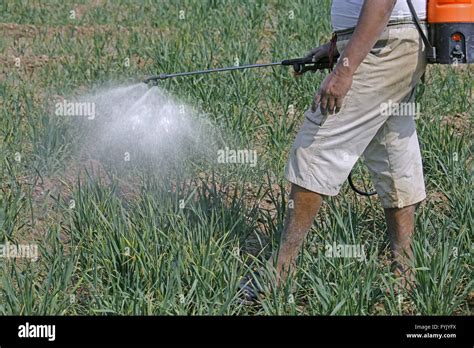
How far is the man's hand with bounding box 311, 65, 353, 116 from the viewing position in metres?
2.86

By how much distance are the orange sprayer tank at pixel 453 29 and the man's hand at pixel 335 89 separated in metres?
0.31

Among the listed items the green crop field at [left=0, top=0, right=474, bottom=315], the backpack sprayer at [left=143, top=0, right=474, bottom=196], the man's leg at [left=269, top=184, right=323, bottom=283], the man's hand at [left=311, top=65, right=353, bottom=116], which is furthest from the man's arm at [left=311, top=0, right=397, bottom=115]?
the green crop field at [left=0, top=0, right=474, bottom=315]

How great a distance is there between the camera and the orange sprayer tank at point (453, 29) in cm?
286

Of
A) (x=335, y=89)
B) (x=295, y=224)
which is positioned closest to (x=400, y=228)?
(x=295, y=224)

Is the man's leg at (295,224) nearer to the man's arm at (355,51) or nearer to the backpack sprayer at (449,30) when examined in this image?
the man's arm at (355,51)

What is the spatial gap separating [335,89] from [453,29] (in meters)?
0.41

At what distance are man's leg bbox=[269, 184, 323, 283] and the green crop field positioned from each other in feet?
0.18

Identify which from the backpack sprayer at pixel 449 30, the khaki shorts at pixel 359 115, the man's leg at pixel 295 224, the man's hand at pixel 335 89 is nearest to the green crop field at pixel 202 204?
the man's leg at pixel 295 224

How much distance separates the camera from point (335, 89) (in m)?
2.87

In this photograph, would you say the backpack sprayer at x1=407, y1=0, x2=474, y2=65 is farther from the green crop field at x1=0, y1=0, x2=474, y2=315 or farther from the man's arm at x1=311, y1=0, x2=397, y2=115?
the green crop field at x1=0, y1=0, x2=474, y2=315

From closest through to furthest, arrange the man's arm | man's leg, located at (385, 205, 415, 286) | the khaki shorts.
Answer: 1. the man's arm
2. the khaki shorts
3. man's leg, located at (385, 205, 415, 286)

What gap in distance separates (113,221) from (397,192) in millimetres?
980

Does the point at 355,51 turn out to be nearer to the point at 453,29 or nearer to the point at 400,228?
the point at 453,29
